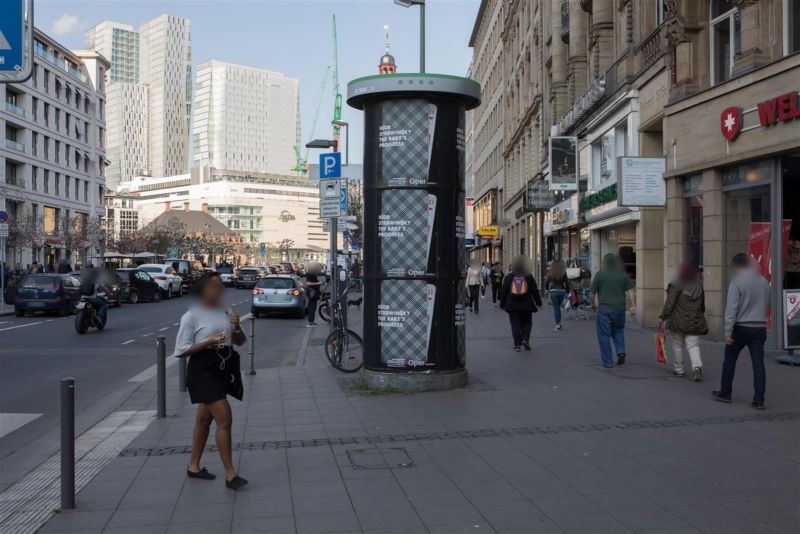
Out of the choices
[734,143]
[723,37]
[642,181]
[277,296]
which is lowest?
[277,296]

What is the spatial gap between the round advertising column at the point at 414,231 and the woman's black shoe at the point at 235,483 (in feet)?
14.0

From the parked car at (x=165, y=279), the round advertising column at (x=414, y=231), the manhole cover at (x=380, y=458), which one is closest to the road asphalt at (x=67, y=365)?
the manhole cover at (x=380, y=458)

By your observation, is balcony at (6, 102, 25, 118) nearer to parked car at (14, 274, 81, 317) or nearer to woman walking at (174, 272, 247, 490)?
parked car at (14, 274, 81, 317)

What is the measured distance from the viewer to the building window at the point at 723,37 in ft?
50.6

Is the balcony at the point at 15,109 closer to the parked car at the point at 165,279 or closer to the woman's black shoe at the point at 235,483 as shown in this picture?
the parked car at the point at 165,279

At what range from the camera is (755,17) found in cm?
1410

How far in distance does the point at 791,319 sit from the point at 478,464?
284 inches

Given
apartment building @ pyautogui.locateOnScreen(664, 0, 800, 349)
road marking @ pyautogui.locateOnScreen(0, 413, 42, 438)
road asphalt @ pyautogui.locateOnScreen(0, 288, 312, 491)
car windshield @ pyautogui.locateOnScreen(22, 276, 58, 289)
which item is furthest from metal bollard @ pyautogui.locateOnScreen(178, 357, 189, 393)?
car windshield @ pyautogui.locateOnScreen(22, 276, 58, 289)

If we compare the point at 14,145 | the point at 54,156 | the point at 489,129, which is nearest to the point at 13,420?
the point at 489,129

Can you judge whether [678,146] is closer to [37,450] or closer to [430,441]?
[430,441]

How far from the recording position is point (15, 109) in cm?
6238

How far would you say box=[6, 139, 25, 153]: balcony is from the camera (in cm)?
6157

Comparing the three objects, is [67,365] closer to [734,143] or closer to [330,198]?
[330,198]

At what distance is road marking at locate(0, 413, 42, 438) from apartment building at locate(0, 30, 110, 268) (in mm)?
44502
